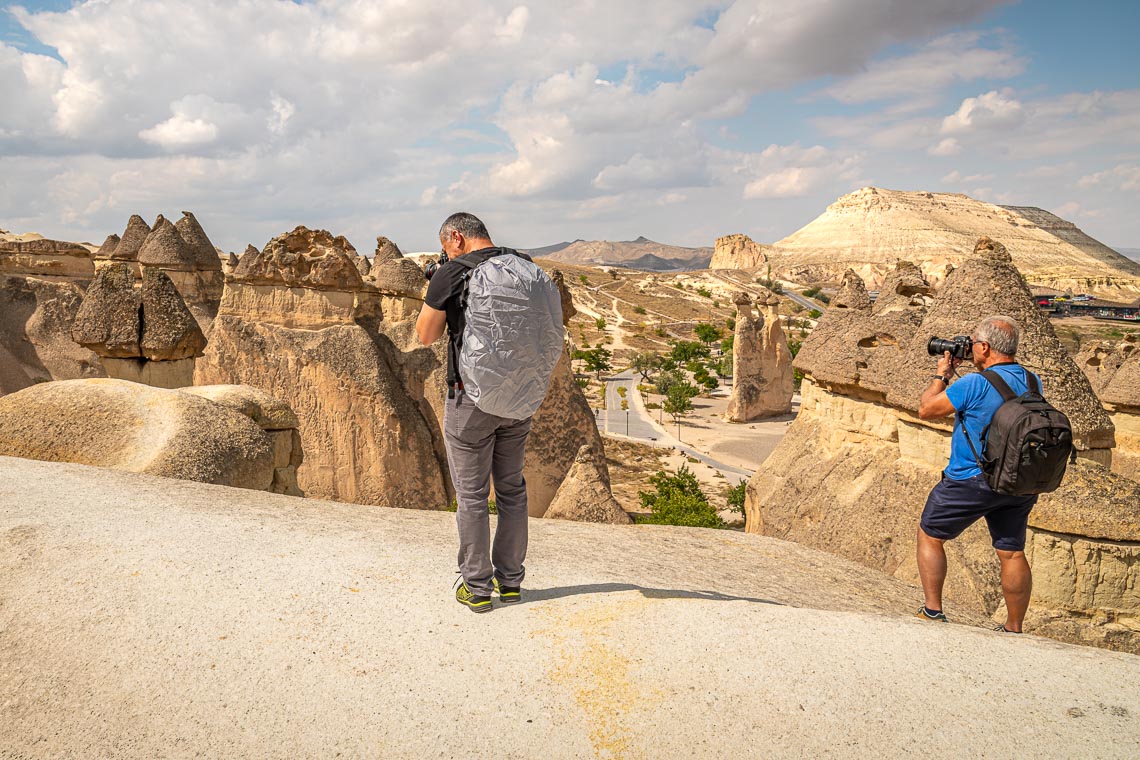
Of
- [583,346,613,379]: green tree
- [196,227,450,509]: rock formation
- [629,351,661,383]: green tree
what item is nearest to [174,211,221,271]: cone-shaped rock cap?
[196,227,450,509]: rock formation

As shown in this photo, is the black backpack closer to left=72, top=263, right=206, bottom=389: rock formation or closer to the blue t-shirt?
the blue t-shirt

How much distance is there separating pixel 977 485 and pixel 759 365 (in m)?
26.3

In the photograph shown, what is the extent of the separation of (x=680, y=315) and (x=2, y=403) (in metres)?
69.3

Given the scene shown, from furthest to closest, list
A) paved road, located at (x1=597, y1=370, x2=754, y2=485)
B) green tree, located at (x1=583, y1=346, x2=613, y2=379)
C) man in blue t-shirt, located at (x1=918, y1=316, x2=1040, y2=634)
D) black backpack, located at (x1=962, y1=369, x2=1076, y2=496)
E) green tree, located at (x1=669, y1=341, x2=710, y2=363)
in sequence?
1. green tree, located at (x1=669, y1=341, x2=710, y2=363)
2. green tree, located at (x1=583, y1=346, x2=613, y2=379)
3. paved road, located at (x1=597, y1=370, x2=754, y2=485)
4. man in blue t-shirt, located at (x1=918, y1=316, x2=1040, y2=634)
5. black backpack, located at (x1=962, y1=369, x2=1076, y2=496)

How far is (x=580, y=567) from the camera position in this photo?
390 cm

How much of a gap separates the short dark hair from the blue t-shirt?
2.40 m

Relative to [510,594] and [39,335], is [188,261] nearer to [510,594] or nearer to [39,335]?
[39,335]

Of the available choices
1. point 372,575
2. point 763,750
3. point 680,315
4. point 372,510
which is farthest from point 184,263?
point 680,315

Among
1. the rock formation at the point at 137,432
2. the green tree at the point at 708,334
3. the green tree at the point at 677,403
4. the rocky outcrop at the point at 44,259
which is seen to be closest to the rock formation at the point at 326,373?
the rock formation at the point at 137,432

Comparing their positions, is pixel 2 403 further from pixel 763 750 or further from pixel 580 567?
pixel 763 750

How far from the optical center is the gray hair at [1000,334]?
11.6 ft

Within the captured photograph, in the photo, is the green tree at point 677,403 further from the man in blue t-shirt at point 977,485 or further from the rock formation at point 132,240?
the man in blue t-shirt at point 977,485

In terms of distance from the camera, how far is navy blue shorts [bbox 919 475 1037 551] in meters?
3.53

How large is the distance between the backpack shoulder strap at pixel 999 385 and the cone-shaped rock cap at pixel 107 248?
20116 millimetres
